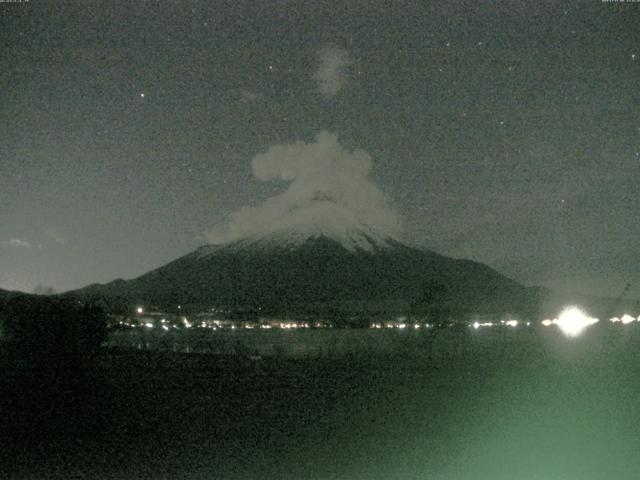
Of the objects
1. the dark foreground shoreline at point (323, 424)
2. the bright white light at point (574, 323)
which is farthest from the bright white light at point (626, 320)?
the dark foreground shoreline at point (323, 424)

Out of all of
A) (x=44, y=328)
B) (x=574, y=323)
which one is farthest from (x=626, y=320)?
(x=44, y=328)

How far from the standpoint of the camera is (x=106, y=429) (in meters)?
14.6

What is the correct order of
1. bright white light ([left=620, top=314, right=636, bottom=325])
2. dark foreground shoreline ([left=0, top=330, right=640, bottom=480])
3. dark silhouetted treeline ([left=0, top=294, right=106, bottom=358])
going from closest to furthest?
1. dark foreground shoreline ([left=0, top=330, right=640, bottom=480])
2. dark silhouetted treeline ([left=0, top=294, right=106, bottom=358])
3. bright white light ([left=620, top=314, right=636, bottom=325])

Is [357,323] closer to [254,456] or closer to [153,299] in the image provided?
[153,299]

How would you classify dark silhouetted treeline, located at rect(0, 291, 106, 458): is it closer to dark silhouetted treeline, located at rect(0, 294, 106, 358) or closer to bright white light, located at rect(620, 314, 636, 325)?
dark silhouetted treeline, located at rect(0, 294, 106, 358)

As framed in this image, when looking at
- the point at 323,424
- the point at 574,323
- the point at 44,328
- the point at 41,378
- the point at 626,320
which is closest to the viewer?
the point at 323,424

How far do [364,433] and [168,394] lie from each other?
24.9 feet

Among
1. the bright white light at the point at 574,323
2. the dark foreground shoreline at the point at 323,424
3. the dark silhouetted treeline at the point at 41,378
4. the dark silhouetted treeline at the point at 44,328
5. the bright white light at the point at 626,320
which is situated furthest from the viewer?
the bright white light at the point at 626,320

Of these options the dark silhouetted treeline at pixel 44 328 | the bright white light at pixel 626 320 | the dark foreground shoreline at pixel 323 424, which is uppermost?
the bright white light at pixel 626 320

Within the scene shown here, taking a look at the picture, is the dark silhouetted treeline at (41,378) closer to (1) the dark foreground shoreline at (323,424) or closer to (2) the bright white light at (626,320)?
(1) the dark foreground shoreline at (323,424)

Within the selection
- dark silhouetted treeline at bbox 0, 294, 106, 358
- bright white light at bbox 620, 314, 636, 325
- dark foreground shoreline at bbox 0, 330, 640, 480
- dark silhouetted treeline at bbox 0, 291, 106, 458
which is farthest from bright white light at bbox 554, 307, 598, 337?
dark silhouetted treeline at bbox 0, 291, 106, 458

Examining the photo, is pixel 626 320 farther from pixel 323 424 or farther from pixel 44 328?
pixel 323 424

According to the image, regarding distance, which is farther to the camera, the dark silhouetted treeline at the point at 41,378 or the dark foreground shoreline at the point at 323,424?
the dark silhouetted treeline at the point at 41,378

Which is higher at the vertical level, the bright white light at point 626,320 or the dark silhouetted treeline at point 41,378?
the bright white light at point 626,320
